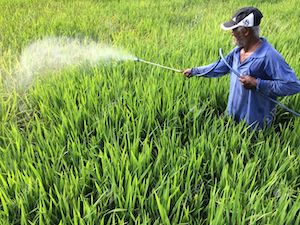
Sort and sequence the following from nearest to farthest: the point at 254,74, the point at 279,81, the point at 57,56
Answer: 1. the point at 279,81
2. the point at 254,74
3. the point at 57,56

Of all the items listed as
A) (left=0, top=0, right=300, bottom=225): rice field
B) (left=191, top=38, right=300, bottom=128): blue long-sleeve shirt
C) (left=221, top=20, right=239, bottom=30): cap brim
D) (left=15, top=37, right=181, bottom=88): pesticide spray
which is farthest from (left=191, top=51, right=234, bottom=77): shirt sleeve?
(left=15, top=37, right=181, bottom=88): pesticide spray

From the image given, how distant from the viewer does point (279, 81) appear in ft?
5.96

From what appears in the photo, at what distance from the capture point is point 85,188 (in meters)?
1.59

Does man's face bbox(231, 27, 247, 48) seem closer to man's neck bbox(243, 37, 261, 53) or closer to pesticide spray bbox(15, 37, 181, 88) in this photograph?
man's neck bbox(243, 37, 261, 53)

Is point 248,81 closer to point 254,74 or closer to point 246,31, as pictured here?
point 254,74

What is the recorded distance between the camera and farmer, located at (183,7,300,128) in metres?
1.83

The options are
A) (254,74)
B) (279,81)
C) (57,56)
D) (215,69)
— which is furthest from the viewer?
(57,56)

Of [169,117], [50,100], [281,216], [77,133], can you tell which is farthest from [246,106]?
[50,100]

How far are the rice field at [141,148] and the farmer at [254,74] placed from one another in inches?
4.4

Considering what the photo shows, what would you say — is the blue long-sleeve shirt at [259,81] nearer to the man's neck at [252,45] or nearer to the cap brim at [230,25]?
the man's neck at [252,45]

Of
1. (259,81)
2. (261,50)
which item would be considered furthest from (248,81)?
(261,50)

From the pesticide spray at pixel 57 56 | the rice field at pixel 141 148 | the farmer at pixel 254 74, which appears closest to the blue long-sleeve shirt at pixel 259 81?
the farmer at pixel 254 74

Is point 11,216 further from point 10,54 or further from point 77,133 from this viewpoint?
point 10,54

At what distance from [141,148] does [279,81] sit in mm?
823
